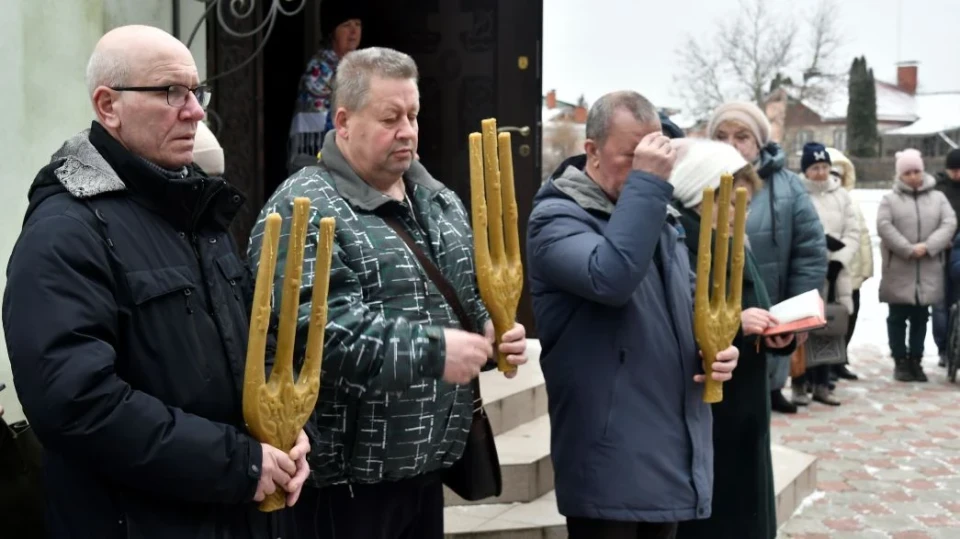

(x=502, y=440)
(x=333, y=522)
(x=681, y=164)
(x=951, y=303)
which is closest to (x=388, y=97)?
(x=333, y=522)

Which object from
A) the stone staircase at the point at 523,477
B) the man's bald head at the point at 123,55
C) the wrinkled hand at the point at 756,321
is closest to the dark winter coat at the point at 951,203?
the stone staircase at the point at 523,477

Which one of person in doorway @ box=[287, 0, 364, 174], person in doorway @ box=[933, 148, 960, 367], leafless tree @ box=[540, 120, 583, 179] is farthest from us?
leafless tree @ box=[540, 120, 583, 179]

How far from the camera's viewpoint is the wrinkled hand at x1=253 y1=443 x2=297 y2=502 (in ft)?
7.18

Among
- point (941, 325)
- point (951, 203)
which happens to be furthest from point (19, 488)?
point (941, 325)

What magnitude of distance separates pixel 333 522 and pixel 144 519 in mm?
766

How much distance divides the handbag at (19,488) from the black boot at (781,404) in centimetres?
663

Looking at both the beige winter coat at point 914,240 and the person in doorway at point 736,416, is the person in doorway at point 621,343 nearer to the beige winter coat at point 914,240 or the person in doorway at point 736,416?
the person in doorway at point 736,416

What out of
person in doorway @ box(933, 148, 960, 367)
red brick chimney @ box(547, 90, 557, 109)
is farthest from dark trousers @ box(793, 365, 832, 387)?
red brick chimney @ box(547, 90, 557, 109)

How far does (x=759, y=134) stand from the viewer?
552 cm

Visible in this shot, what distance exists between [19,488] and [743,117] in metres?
3.88

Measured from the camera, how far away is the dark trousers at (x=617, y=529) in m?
3.21

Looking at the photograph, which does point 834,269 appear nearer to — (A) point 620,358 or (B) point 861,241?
(B) point 861,241

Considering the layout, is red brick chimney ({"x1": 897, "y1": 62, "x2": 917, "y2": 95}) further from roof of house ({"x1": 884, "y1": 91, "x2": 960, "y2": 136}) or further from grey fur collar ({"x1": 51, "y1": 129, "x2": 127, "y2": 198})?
grey fur collar ({"x1": 51, "y1": 129, "x2": 127, "y2": 198})

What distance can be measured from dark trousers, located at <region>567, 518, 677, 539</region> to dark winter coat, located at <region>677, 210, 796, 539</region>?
1.41 feet
